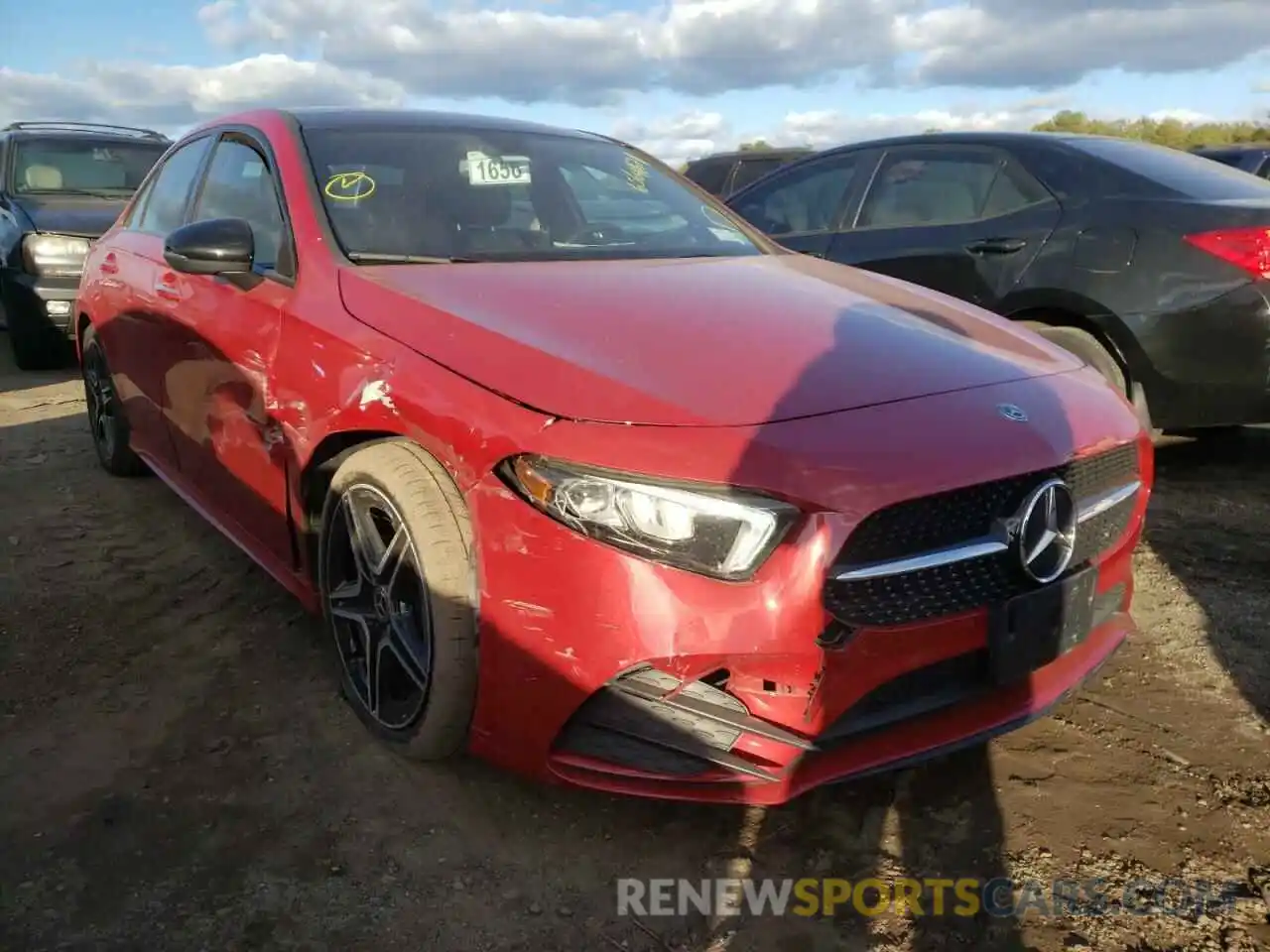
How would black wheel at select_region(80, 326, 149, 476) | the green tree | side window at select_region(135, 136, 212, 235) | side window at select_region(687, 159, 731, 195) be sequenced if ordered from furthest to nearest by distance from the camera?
Answer: the green tree < side window at select_region(687, 159, 731, 195) < black wheel at select_region(80, 326, 149, 476) < side window at select_region(135, 136, 212, 235)

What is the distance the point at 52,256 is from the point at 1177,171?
22.1ft

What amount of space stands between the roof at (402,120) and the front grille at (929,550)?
219cm

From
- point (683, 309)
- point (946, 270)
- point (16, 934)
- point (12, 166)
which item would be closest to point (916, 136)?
point (946, 270)

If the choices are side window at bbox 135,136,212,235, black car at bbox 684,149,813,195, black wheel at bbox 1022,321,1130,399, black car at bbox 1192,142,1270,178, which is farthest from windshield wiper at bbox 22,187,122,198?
black car at bbox 1192,142,1270,178

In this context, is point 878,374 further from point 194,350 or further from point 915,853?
point 194,350

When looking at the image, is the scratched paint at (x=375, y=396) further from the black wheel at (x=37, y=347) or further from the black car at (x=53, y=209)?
the black wheel at (x=37, y=347)

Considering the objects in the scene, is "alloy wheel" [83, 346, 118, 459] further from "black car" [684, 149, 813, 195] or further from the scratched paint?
"black car" [684, 149, 813, 195]

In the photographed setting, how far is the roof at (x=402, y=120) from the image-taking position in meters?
3.26

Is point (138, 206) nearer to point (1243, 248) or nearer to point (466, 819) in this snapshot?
point (466, 819)

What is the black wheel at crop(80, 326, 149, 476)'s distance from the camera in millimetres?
4406

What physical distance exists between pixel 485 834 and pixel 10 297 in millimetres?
6684

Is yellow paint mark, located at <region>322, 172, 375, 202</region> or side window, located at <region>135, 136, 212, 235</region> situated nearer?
yellow paint mark, located at <region>322, 172, 375, 202</region>

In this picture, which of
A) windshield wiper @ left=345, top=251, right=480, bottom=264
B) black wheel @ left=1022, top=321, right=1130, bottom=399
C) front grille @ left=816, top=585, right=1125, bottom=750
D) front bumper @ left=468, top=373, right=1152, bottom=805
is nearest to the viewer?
front bumper @ left=468, top=373, right=1152, bottom=805

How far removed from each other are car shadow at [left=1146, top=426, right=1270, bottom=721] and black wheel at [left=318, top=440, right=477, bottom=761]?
82.6 inches
